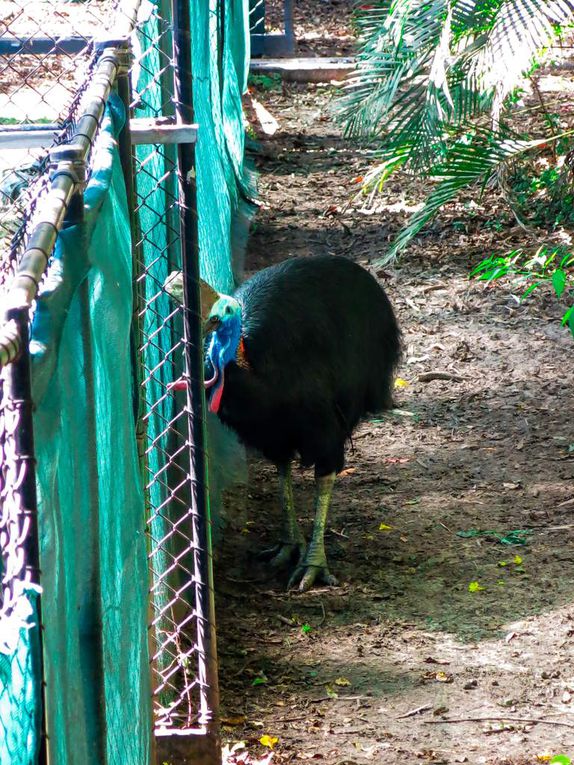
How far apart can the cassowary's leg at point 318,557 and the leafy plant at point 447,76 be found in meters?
2.45

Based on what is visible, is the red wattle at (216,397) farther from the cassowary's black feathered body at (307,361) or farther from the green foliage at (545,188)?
the green foliage at (545,188)

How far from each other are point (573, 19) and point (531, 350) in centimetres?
206

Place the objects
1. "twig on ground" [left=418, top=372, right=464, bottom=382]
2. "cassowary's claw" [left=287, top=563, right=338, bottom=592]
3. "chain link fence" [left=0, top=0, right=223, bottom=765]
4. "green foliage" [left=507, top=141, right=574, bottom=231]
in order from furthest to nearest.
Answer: "green foliage" [left=507, top=141, right=574, bottom=231] → "twig on ground" [left=418, top=372, right=464, bottom=382] → "cassowary's claw" [left=287, top=563, right=338, bottom=592] → "chain link fence" [left=0, top=0, right=223, bottom=765]

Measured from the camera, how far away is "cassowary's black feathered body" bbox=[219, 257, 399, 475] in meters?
4.10

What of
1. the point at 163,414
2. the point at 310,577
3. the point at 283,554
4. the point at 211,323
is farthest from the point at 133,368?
the point at 283,554

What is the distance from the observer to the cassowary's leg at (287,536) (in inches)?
177

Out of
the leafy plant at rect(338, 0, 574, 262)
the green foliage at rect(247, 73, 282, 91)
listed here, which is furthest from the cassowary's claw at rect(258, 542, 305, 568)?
the green foliage at rect(247, 73, 282, 91)

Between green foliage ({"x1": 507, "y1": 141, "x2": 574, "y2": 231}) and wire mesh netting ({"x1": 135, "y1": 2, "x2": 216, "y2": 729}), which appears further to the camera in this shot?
green foliage ({"x1": 507, "y1": 141, "x2": 574, "y2": 231})

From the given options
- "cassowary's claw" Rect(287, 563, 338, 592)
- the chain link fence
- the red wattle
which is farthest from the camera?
"cassowary's claw" Rect(287, 563, 338, 592)

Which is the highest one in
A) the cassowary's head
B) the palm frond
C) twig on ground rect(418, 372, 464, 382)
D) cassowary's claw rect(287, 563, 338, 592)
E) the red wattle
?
the palm frond

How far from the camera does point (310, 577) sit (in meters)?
4.34

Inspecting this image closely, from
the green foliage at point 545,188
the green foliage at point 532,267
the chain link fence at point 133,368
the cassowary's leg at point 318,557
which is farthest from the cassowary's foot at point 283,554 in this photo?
the green foliage at point 545,188

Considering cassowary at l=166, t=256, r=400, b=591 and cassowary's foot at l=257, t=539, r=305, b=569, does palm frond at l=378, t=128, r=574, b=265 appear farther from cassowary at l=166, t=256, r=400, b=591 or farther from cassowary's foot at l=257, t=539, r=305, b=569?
cassowary's foot at l=257, t=539, r=305, b=569

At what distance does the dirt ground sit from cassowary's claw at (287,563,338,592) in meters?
0.05
